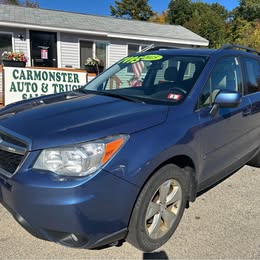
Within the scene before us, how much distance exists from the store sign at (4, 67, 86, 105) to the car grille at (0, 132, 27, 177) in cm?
524

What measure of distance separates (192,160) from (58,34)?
11.5 metres

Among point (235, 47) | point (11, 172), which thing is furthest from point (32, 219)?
point (235, 47)

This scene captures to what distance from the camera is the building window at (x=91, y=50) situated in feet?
44.6

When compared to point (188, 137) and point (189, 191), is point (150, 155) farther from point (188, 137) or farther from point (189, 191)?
point (189, 191)

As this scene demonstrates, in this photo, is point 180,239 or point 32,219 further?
point 180,239

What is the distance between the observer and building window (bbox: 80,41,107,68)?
13.6 m

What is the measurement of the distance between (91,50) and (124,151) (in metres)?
12.2

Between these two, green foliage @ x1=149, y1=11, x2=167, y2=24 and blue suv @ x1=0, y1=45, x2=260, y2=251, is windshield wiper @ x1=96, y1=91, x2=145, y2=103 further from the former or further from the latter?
green foliage @ x1=149, y1=11, x2=167, y2=24

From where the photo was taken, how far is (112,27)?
14453 mm

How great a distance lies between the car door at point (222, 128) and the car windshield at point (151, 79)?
0.22 m

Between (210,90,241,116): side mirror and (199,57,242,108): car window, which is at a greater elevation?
(199,57,242,108): car window

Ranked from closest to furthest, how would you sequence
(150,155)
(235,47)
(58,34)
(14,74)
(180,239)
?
(150,155)
(180,239)
(235,47)
(14,74)
(58,34)

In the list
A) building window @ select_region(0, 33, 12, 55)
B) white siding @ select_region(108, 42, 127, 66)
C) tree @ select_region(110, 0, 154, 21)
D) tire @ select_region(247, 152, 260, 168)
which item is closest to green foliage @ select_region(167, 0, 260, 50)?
tree @ select_region(110, 0, 154, 21)

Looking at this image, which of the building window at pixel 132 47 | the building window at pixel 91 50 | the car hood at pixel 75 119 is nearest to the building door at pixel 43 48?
the building window at pixel 91 50
